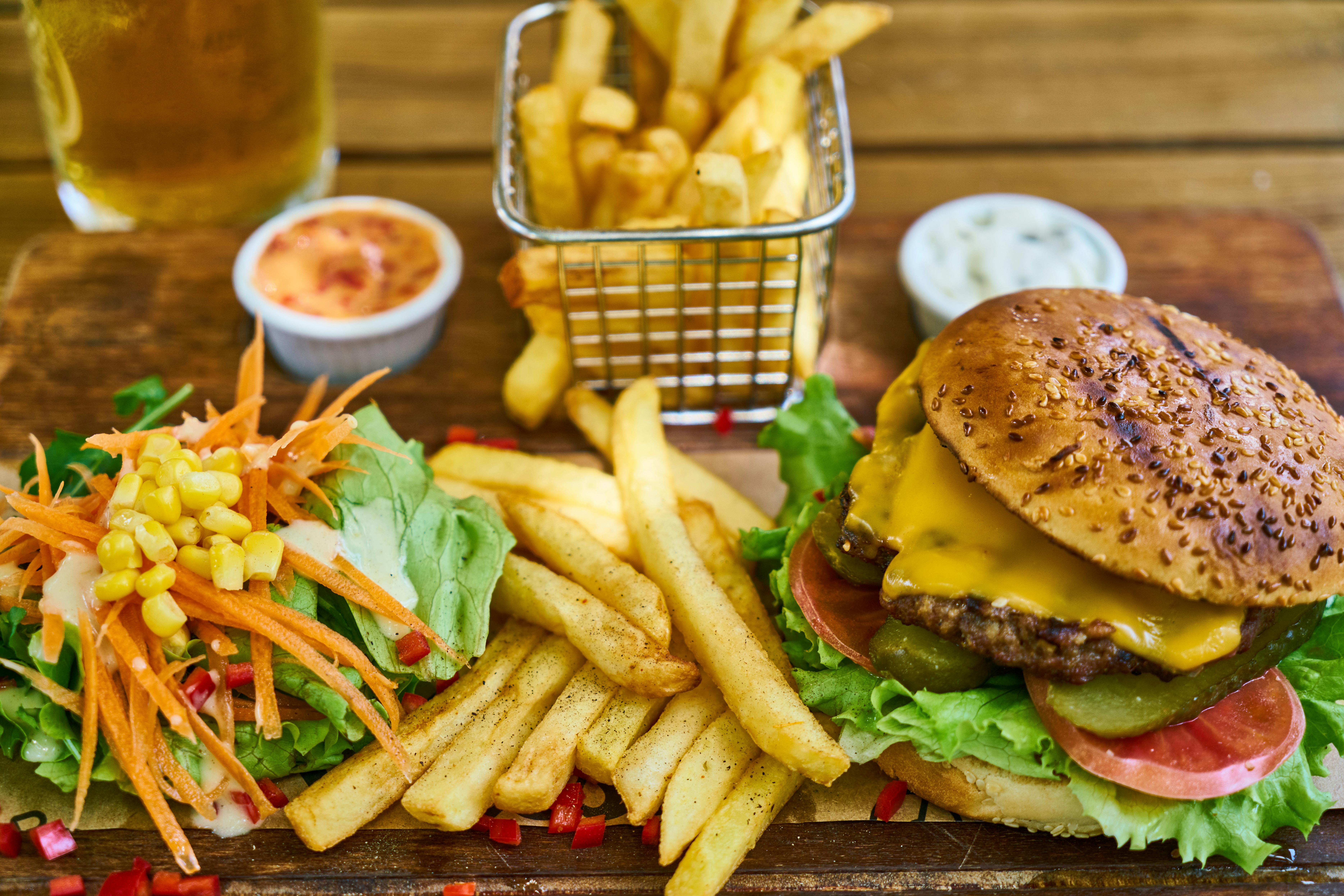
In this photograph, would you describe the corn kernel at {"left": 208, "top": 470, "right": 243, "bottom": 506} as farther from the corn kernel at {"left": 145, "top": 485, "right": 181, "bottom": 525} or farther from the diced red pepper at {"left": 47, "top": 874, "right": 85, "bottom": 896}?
the diced red pepper at {"left": 47, "top": 874, "right": 85, "bottom": 896}

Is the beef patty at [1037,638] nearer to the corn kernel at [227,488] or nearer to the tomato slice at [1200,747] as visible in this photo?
the tomato slice at [1200,747]

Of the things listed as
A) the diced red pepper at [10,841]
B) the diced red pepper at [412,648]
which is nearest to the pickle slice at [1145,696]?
the diced red pepper at [412,648]

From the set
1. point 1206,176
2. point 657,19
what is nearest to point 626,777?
point 657,19

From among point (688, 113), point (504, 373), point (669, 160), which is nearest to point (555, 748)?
point (504, 373)

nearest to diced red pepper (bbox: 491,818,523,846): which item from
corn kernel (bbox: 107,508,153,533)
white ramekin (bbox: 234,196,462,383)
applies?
corn kernel (bbox: 107,508,153,533)

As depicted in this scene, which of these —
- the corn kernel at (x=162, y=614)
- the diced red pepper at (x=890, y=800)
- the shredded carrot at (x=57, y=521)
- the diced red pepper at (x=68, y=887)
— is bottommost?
the diced red pepper at (x=68, y=887)

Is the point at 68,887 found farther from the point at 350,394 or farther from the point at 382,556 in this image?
the point at 350,394
